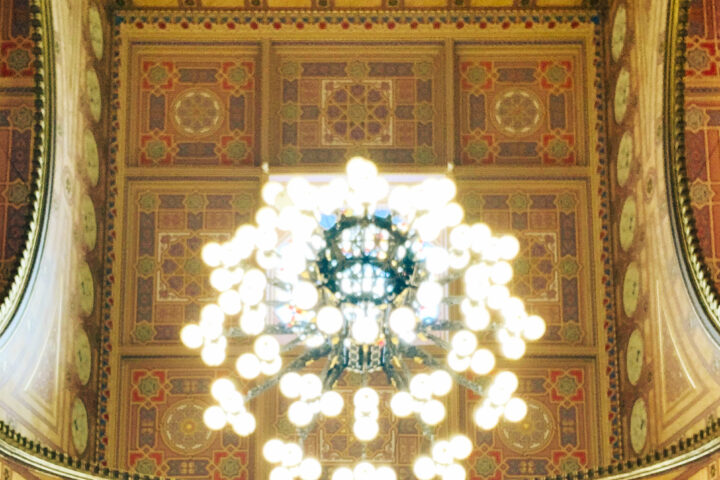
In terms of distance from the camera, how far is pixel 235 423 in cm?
877

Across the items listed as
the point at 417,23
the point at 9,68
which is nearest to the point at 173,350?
the point at 9,68

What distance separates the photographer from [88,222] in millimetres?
12891

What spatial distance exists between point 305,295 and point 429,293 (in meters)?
0.73

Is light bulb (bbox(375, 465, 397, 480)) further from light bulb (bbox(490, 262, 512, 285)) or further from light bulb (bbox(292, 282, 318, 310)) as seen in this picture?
light bulb (bbox(490, 262, 512, 285))

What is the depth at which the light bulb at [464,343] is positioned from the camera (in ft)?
28.2

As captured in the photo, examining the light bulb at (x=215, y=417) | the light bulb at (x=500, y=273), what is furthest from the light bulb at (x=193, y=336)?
the light bulb at (x=500, y=273)

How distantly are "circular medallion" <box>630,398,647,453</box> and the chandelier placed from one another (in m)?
3.57

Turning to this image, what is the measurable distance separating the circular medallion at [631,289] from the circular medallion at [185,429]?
3922 millimetres

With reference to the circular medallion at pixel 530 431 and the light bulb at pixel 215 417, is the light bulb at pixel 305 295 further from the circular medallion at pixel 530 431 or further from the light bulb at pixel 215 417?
the circular medallion at pixel 530 431

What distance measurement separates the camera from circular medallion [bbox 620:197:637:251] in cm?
1258

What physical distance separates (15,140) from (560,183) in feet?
16.5

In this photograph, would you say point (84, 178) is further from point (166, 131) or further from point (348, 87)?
point (348, 87)

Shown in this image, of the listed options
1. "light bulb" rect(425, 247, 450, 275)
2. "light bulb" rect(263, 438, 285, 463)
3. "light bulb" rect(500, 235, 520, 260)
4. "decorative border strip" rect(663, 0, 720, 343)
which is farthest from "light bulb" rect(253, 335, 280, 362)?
"decorative border strip" rect(663, 0, 720, 343)

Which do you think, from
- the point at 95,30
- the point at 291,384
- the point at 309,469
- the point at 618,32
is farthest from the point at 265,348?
the point at 618,32
